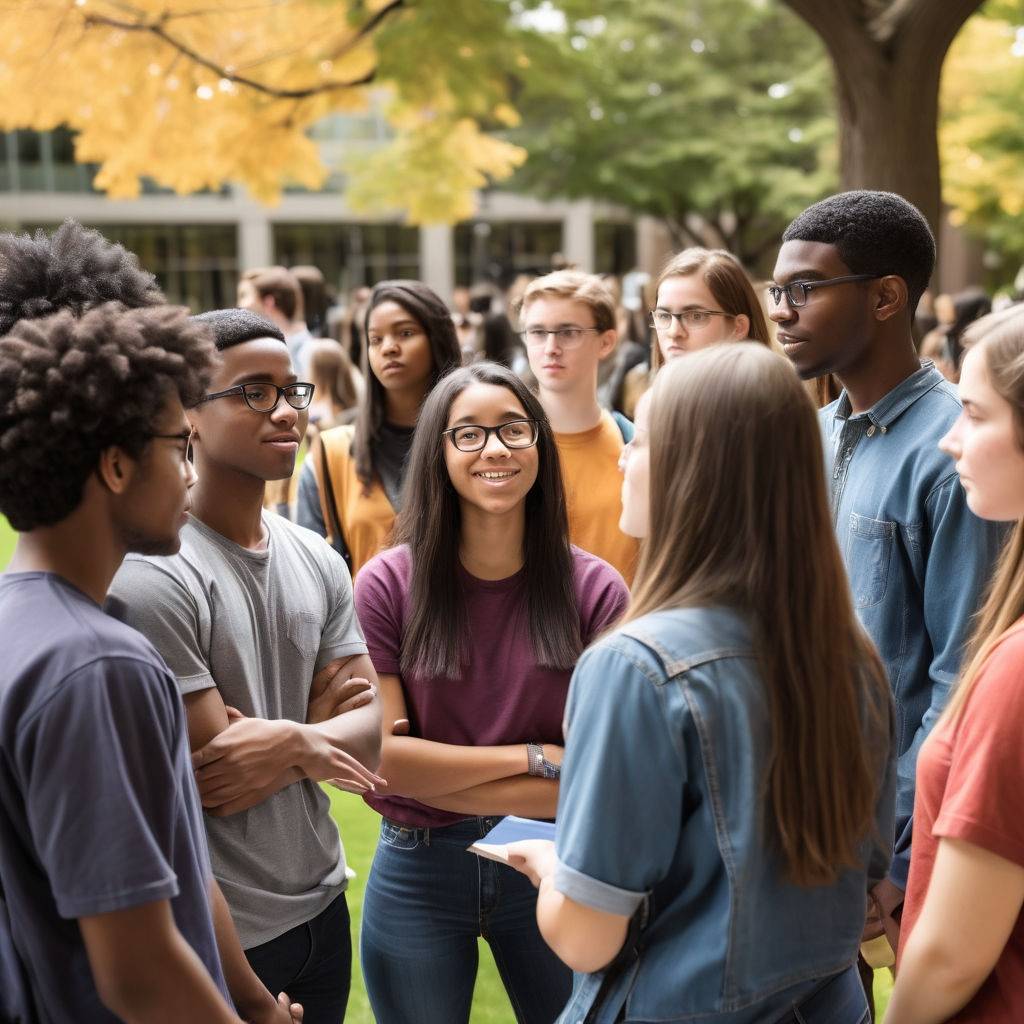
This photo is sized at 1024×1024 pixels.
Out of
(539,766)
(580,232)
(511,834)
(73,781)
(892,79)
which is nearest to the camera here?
(73,781)

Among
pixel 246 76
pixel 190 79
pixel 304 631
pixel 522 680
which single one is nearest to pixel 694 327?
pixel 522 680

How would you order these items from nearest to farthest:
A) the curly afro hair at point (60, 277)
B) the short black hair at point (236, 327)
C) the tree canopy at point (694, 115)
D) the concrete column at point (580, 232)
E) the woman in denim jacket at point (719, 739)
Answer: the woman in denim jacket at point (719, 739) < the curly afro hair at point (60, 277) < the short black hair at point (236, 327) < the tree canopy at point (694, 115) < the concrete column at point (580, 232)

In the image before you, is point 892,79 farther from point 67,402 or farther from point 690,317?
point 67,402

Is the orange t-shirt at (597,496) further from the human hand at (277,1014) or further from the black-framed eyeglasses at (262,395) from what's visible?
the human hand at (277,1014)

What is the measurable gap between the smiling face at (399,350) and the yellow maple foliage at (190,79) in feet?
18.0

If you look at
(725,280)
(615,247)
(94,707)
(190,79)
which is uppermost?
(615,247)

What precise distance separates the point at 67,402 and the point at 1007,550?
5.27 feet

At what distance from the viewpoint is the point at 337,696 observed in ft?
8.91

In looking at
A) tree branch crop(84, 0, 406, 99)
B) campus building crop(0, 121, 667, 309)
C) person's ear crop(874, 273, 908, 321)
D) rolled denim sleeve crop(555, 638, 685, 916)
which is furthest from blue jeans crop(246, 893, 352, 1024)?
campus building crop(0, 121, 667, 309)

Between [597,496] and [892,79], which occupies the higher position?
[892,79]

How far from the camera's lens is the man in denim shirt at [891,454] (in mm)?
2873

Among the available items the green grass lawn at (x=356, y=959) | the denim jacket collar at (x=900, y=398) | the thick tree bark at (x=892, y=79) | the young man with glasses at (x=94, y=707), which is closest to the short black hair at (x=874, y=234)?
the denim jacket collar at (x=900, y=398)

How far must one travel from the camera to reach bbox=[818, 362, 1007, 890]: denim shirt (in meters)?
2.85

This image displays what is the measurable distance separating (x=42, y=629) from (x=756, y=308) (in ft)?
9.96
